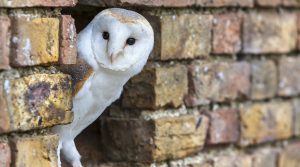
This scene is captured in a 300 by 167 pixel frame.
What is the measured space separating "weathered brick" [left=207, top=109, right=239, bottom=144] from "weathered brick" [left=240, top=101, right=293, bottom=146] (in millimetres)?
24

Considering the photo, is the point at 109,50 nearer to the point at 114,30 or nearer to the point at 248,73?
the point at 114,30

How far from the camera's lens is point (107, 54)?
1.15 m

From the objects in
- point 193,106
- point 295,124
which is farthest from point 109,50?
point 295,124

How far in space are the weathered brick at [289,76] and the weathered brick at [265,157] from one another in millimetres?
118

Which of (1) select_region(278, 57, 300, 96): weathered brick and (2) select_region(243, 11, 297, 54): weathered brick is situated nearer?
(2) select_region(243, 11, 297, 54): weathered brick

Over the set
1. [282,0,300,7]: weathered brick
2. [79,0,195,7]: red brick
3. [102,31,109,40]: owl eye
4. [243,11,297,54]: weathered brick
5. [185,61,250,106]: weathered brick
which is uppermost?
[79,0,195,7]: red brick

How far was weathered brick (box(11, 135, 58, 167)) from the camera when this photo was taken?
107 centimetres

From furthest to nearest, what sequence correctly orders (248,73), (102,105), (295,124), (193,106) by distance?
(295,124)
(248,73)
(193,106)
(102,105)

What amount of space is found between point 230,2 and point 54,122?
1.53ft

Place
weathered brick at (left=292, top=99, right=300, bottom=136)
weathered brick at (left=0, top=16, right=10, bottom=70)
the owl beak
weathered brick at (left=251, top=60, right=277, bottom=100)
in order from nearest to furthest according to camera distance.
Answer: weathered brick at (left=0, top=16, right=10, bottom=70) < the owl beak < weathered brick at (left=251, top=60, right=277, bottom=100) < weathered brick at (left=292, top=99, right=300, bottom=136)

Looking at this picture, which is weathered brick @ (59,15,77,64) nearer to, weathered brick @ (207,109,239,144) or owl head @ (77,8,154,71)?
owl head @ (77,8,154,71)

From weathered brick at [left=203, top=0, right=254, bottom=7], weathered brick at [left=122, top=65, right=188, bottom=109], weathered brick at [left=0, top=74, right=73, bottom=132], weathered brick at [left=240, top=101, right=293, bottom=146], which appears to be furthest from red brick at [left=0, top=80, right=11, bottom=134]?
weathered brick at [left=240, top=101, right=293, bottom=146]

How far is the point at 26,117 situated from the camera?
107 centimetres

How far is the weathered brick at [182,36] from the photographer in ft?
4.29
